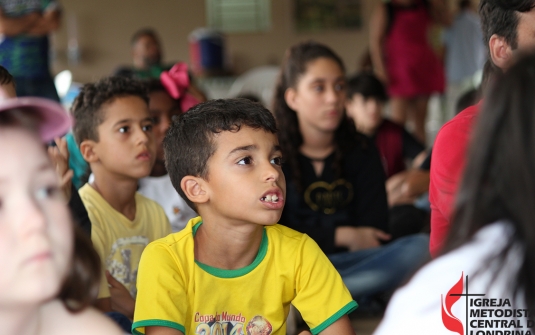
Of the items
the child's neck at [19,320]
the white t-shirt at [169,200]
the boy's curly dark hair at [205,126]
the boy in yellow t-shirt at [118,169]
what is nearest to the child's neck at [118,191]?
the boy in yellow t-shirt at [118,169]

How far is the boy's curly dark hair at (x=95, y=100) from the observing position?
6.57 ft

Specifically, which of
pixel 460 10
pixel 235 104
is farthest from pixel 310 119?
pixel 460 10

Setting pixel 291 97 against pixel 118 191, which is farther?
pixel 291 97

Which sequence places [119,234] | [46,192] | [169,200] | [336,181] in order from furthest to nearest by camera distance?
[336,181], [169,200], [119,234], [46,192]

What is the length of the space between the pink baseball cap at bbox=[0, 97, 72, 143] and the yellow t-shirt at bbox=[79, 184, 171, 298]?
100cm

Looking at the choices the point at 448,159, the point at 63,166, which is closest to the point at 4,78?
the point at 63,166

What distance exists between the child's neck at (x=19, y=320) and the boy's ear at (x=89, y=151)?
4.00 ft

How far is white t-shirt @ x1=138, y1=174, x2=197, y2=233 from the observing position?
227cm

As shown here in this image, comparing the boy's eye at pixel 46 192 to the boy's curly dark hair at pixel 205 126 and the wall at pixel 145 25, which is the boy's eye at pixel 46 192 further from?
the wall at pixel 145 25

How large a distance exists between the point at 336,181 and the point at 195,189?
0.95 metres

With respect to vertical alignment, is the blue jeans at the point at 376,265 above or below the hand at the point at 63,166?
below

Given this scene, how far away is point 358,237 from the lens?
2.35m

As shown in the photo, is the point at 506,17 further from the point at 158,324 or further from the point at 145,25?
the point at 145,25

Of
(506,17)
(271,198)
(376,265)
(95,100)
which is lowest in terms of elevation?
(376,265)
